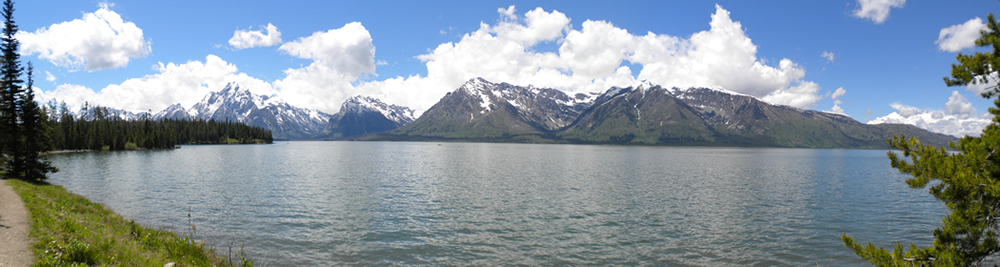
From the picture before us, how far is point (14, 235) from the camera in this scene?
722 inches

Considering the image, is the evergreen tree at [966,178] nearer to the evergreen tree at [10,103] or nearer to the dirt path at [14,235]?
the dirt path at [14,235]

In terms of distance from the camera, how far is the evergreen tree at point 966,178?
1220cm

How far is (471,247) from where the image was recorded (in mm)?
27328

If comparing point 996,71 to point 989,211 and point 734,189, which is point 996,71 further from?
point 734,189

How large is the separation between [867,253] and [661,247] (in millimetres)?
A: 13664

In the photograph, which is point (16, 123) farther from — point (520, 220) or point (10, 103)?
point (520, 220)

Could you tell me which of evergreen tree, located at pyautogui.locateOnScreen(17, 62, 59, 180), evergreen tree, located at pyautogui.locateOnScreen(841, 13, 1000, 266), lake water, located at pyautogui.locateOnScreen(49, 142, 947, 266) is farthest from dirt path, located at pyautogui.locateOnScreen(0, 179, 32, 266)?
evergreen tree, located at pyautogui.locateOnScreen(17, 62, 59, 180)

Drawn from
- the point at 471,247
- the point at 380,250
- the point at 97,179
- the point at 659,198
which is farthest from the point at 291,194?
the point at 659,198

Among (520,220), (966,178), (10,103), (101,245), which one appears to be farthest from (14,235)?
(10,103)

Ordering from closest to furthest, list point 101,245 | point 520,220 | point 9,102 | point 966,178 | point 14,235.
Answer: point 966,178, point 101,245, point 14,235, point 520,220, point 9,102

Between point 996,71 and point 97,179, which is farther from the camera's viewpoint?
point 97,179

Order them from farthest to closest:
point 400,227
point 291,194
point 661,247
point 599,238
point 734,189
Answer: point 734,189
point 291,194
point 400,227
point 599,238
point 661,247

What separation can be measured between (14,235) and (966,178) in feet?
117

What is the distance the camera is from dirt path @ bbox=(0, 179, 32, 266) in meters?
14.9
